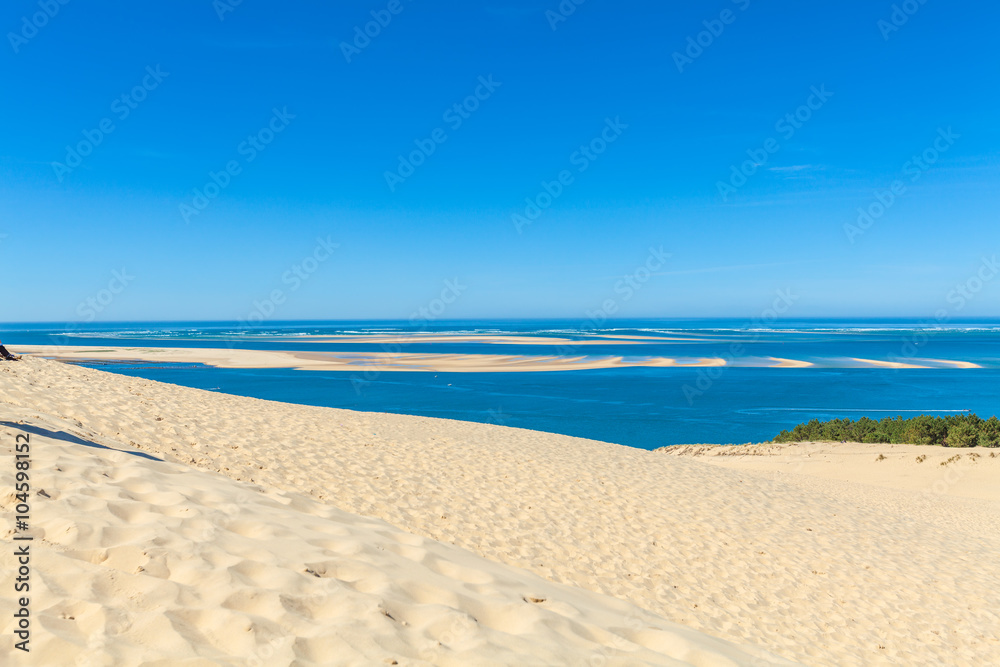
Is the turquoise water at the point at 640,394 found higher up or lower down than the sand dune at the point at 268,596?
higher up

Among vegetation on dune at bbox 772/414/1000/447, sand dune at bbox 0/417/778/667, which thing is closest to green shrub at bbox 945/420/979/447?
vegetation on dune at bbox 772/414/1000/447

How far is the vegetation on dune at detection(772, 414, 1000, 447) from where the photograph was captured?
2333cm

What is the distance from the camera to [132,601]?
153 inches

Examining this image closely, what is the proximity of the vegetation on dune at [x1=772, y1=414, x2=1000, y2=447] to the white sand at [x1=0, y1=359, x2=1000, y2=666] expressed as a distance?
7.96 meters

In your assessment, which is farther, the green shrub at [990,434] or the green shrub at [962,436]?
the green shrub at [962,436]

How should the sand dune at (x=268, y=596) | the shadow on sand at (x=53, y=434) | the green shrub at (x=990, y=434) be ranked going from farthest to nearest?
the green shrub at (x=990, y=434) → the shadow on sand at (x=53, y=434) → the sand dune at (x=268, y=596)

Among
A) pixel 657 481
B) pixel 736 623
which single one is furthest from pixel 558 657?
pixel 657 481

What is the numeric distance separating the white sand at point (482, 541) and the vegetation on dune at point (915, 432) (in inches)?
314

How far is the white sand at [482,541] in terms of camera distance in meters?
4.13

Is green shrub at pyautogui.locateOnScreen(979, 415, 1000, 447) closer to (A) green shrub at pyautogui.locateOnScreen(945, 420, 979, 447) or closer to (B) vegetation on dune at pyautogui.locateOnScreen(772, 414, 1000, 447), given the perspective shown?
(B) vegetation on dune at pyautogui.locateOnScreen(772, 414, 1000, 447)

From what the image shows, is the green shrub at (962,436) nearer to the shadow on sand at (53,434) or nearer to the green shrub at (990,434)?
the green shrub at (990,434)

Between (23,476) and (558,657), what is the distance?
202 inches

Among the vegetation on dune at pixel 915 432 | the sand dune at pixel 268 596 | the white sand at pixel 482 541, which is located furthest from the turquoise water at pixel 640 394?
the sand dune at pixel 268 596

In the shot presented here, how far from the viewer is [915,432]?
24.3 meters
